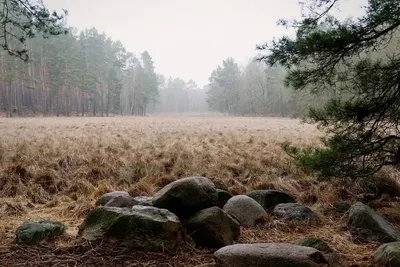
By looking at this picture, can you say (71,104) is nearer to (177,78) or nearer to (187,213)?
(187,213)

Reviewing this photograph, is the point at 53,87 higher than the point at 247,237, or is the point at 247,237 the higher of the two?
the point at 53,87

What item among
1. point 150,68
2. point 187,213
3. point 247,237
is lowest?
point 247,237

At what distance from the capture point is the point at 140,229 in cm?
329

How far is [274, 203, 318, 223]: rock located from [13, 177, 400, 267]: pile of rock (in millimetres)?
13

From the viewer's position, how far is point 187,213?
3.91m

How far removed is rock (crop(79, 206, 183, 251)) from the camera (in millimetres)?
3258

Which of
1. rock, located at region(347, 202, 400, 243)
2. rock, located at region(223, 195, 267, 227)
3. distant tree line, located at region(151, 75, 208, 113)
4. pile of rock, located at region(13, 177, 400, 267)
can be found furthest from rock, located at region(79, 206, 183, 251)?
distant tree line, located at region(151, 75, 208, 113)

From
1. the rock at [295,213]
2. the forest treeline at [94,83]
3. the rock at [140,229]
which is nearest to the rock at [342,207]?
the rock at [295,213]

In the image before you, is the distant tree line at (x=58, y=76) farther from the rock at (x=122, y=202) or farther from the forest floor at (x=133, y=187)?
the rock at (x=122, y=202)

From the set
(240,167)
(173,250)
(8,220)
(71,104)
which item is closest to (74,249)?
(173,250)

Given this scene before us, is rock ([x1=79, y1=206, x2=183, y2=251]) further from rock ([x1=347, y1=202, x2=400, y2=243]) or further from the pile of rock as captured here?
rock ([x1=347, y1=202, x2=400, y2=243])

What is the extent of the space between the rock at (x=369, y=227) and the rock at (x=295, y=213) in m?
0.51

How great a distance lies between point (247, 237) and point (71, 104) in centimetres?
5669

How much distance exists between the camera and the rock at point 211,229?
347 centimetres
